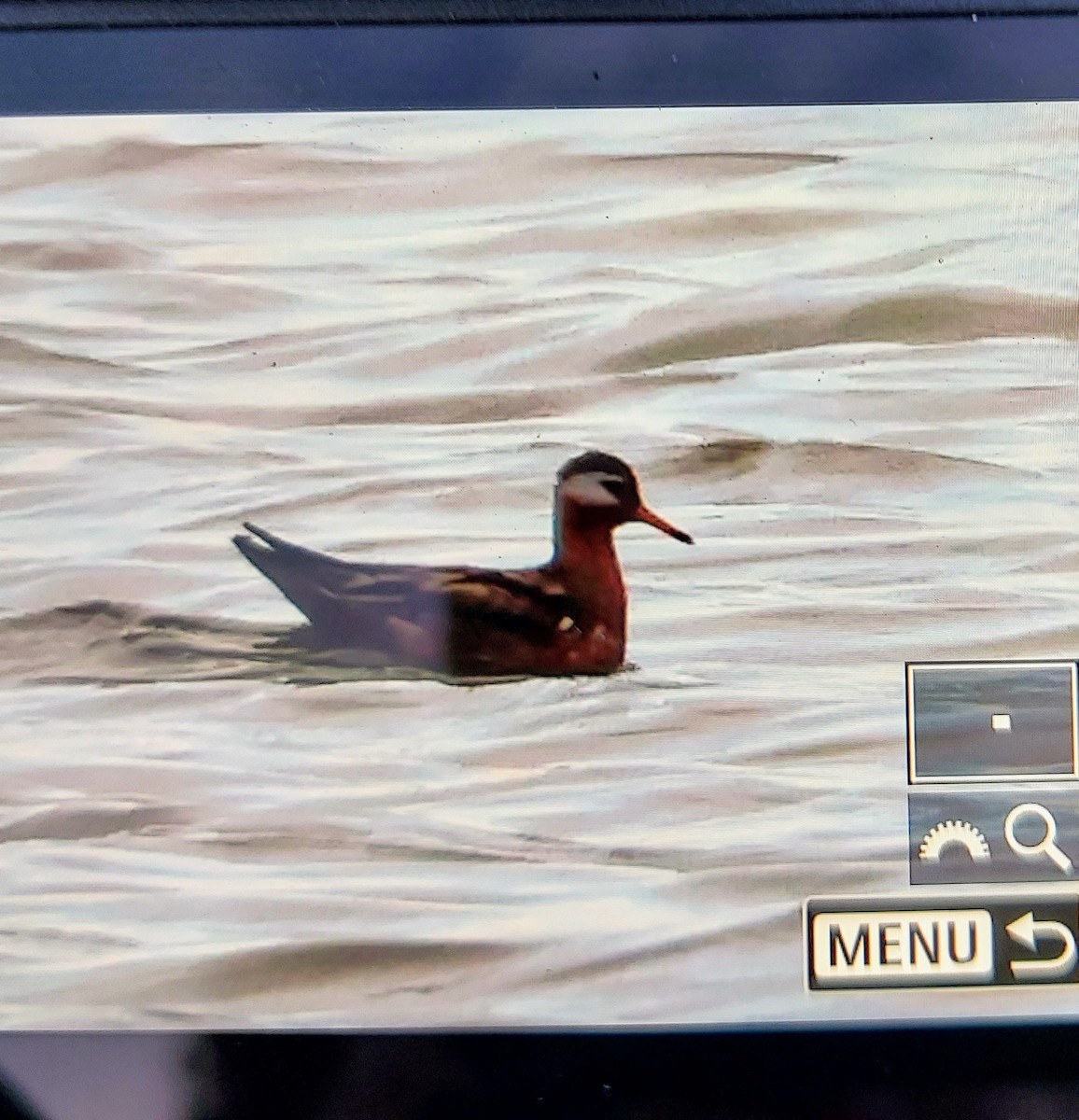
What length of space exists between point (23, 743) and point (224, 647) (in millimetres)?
190

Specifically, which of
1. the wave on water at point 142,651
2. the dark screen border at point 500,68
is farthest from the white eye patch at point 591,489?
the dark screen border at point 500,68

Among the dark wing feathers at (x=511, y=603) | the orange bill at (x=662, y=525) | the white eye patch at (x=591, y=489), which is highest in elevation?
the white eye patch at (x=591, y=489)

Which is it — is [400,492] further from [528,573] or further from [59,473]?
[59,473]

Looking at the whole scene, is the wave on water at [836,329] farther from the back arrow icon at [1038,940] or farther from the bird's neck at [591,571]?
the back arrow icon at [1038,940]

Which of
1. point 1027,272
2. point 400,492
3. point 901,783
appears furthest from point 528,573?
point 1027,272

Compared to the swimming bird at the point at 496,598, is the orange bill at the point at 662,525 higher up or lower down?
higher up

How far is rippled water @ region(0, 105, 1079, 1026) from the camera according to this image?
0.89 m

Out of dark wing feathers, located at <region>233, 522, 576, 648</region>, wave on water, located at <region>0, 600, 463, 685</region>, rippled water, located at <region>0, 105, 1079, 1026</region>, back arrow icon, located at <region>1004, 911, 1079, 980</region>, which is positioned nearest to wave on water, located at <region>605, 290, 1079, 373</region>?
rippled water, located at <region>0, 105, 1079, 1026</region>

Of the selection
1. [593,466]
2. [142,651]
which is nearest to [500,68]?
[593,466]

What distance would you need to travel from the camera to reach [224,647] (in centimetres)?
90

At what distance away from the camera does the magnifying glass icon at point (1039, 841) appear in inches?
35.9

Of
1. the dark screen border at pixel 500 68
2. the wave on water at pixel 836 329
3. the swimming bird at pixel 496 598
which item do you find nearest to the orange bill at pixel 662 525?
the swimming bird at pixel 496 598

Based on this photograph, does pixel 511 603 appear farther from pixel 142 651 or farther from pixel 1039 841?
pixel 1039 841

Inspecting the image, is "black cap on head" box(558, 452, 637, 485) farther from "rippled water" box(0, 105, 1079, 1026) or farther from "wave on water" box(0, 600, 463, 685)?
"wave on water" box(0, 600, 463, 685)
